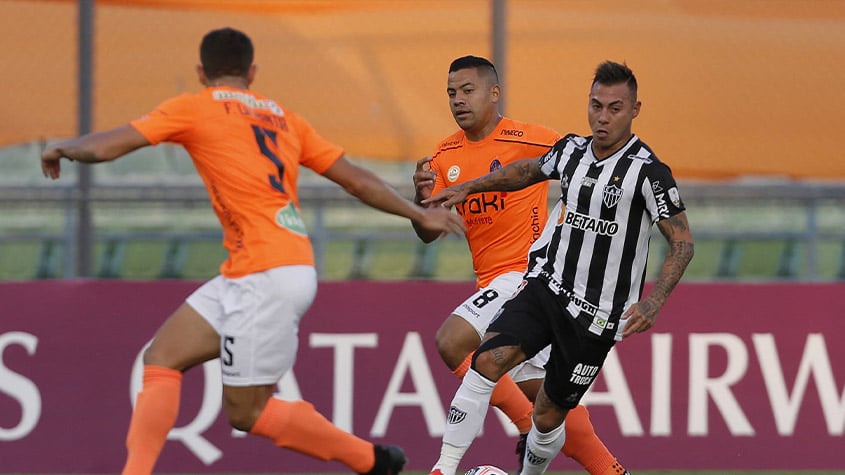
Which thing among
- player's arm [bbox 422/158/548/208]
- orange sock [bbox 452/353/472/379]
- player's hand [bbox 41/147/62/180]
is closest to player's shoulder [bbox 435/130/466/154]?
player's arm [bbox 422/158/548/208]

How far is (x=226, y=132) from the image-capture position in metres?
5.62

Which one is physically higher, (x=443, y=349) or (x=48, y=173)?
(x=48, y=173)

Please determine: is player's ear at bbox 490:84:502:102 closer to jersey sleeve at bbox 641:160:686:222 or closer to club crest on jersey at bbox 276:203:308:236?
jersey sleeve at bbox 641:160:686:222

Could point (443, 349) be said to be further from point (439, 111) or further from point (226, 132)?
point (439, 111)

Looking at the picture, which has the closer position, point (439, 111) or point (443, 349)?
point (443, 349)

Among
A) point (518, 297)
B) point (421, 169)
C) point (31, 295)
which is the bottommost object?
point (31, 295)

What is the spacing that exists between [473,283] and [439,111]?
74.0 inches

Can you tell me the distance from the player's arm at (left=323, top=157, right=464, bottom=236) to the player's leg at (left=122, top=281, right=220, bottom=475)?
31.3 inches

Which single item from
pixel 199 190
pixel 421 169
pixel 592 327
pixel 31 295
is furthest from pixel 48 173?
pixel 199 190

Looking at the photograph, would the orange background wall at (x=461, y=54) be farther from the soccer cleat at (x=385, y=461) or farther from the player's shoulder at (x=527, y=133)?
the soccer cleat at (x=385, y=461)

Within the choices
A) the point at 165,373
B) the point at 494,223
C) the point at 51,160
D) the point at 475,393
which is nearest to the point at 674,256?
the point at 475,393

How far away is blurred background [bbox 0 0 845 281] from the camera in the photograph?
9.63 meters

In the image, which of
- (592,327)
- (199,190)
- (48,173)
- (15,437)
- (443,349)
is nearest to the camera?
(48,173)

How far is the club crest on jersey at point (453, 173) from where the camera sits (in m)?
7.20
